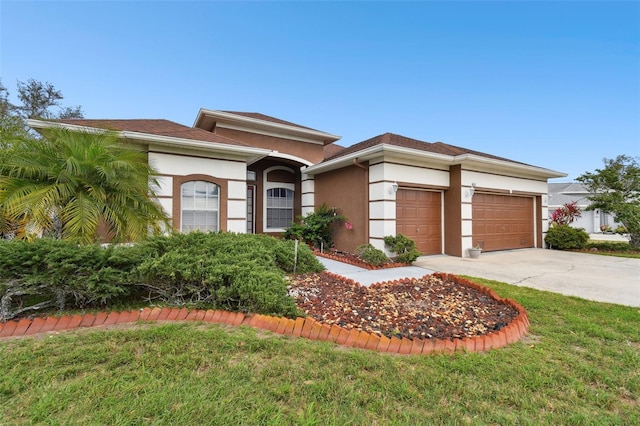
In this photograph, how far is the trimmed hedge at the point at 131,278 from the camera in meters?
3.39

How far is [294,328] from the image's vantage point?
327cm

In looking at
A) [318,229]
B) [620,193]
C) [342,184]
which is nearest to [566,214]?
[620,193]

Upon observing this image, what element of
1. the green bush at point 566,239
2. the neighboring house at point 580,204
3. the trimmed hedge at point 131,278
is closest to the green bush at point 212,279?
the trimmed hedge at point 131,278

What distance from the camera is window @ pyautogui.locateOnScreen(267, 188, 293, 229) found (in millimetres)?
12312

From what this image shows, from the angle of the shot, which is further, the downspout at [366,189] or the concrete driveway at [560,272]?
the downspout at [366,189]

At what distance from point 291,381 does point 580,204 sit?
36.1 meters

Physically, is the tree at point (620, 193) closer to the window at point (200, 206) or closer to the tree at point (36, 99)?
the window at point (200, 206)

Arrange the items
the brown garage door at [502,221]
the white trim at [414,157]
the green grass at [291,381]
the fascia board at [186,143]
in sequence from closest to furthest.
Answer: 1. the green grass at [291,381]
2. the fascia board at [186,143]
3. the white trim at [414,157]
4. the brown garage door at [502,221]

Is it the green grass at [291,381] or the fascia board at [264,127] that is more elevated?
the fascia board at [264,127]

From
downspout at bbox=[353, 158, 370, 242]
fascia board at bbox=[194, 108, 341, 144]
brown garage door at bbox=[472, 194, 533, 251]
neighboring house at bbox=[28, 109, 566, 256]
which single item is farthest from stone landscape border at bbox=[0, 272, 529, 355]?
fascia board at bbox=[194, 108, 341, 144]

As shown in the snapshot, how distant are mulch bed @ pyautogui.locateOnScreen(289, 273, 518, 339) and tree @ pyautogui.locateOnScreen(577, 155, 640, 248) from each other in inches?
485

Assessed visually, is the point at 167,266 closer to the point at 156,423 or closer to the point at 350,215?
the point at 156,423

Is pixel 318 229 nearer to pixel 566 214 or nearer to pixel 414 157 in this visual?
pixel 414 157

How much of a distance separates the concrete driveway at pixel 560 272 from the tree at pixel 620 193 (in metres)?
4.34
